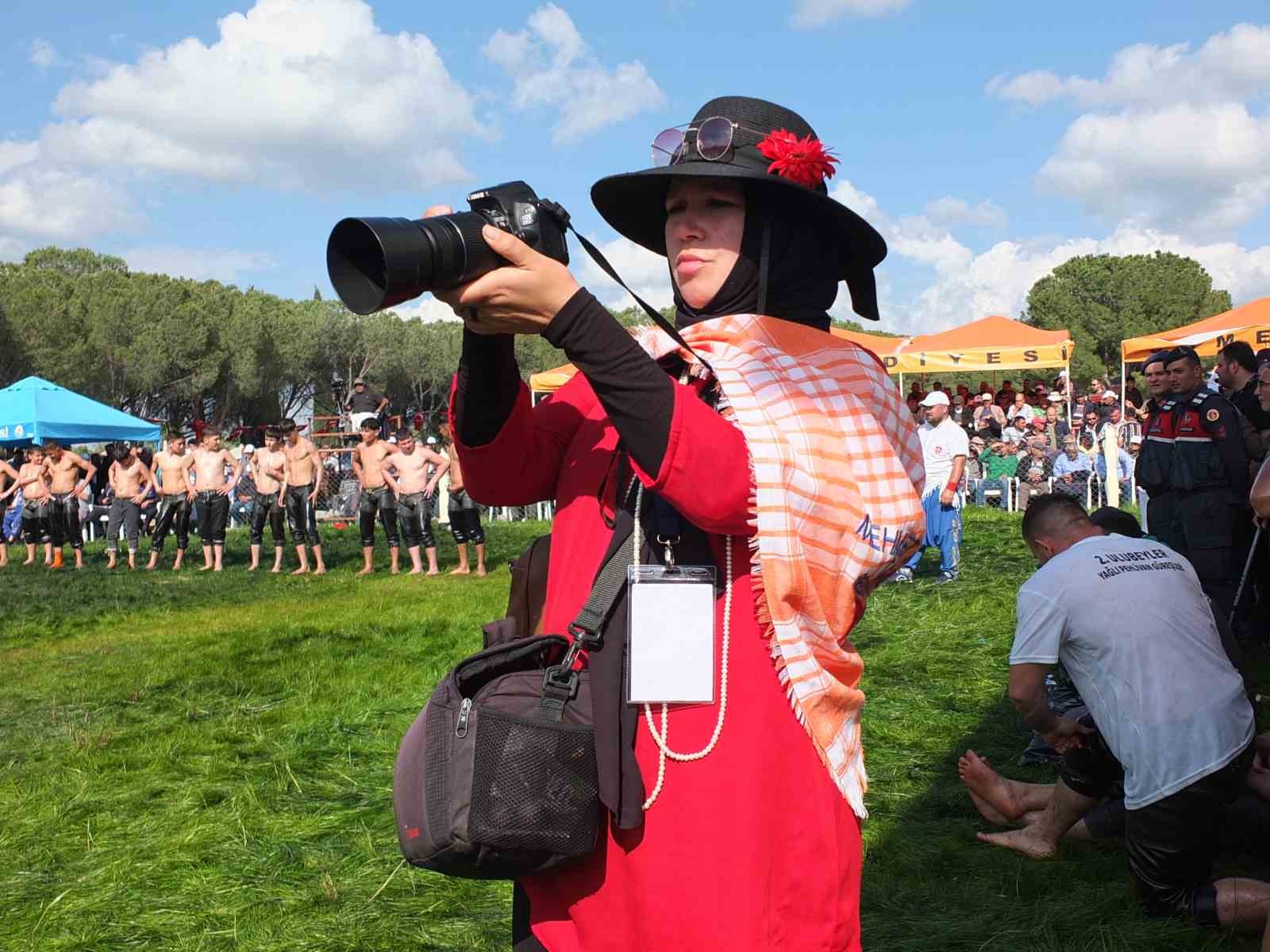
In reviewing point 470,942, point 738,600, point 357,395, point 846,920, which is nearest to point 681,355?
point 738,600

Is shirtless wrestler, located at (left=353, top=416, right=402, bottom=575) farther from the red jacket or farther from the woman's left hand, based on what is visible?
the woman's left hand

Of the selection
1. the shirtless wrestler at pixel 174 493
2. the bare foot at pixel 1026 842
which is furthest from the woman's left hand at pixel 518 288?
the shirtless wrestler at pixel 174 493

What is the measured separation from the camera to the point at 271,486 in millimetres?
15375

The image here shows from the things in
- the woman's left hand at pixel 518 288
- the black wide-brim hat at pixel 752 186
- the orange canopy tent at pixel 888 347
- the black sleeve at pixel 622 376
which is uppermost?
the orange canopy tent at pixel 888 347

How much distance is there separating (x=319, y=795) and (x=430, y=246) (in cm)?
437

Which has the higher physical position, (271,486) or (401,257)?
(271,486)

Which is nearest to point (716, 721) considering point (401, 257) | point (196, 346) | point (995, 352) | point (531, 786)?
point (531, 786)

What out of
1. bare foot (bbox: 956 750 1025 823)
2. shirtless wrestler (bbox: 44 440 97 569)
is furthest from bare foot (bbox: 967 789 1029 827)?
shirtless wrestler (bbox: 44 440 97 569)

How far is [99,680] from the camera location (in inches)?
316

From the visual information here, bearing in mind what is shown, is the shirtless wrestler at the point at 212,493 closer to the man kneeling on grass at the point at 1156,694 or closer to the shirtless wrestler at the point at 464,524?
the shirtless wrestler at the point at 464,524

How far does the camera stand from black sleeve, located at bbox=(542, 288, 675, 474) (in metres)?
1.46

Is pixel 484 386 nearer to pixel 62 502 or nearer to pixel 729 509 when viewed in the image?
pixel 729 509

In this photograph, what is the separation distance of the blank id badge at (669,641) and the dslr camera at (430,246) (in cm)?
49

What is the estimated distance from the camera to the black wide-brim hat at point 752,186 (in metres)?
1.78
